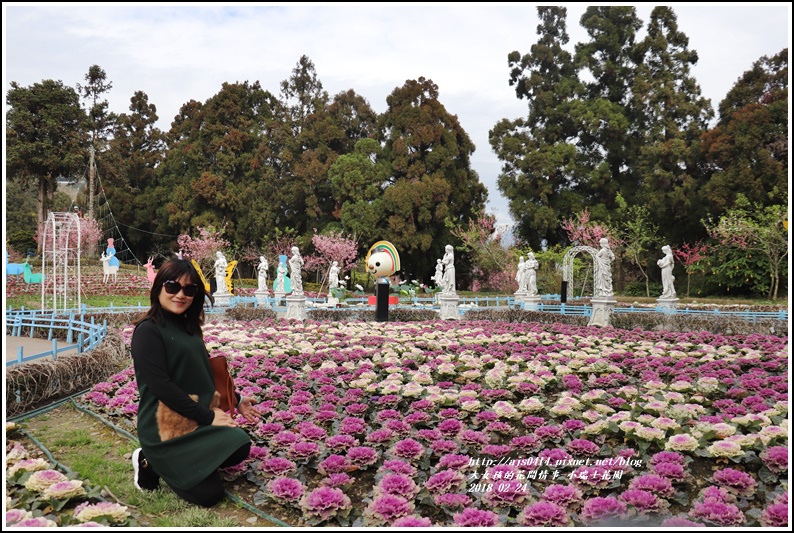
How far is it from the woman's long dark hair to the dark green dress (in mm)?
75

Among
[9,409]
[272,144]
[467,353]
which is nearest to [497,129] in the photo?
[272,144]

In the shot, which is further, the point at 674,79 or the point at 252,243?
the point at 252,243

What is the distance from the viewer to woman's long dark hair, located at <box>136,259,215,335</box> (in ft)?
12.3

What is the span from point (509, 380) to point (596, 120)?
2756 centimetres

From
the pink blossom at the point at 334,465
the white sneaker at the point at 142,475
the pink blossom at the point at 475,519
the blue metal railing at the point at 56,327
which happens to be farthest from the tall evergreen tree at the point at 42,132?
the pink blossom at the point at 475,519

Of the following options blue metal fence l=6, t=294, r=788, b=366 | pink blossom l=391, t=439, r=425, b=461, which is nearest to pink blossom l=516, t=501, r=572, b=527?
pink blossom l=391, t=439, r=425, b=461

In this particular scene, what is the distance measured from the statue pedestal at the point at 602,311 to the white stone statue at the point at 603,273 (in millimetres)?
160

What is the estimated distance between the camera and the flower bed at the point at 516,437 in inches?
141

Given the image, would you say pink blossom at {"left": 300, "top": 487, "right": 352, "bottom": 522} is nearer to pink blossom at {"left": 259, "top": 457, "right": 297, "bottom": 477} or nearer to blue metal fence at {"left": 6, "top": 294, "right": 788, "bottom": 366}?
pink blossom at {"left": 259, "top": 457, "right": 297, "bottom": 477}

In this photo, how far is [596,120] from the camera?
30.4 meters

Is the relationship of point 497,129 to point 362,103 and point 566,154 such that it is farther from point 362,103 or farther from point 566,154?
point 362,103

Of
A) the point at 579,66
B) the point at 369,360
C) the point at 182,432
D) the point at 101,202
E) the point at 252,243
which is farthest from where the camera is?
the point at 101,202

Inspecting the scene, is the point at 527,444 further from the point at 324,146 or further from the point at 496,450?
the point at 324,146

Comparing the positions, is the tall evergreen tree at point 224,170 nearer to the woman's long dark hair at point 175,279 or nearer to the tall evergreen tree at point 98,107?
the tall evergreen tree at point 98,107
